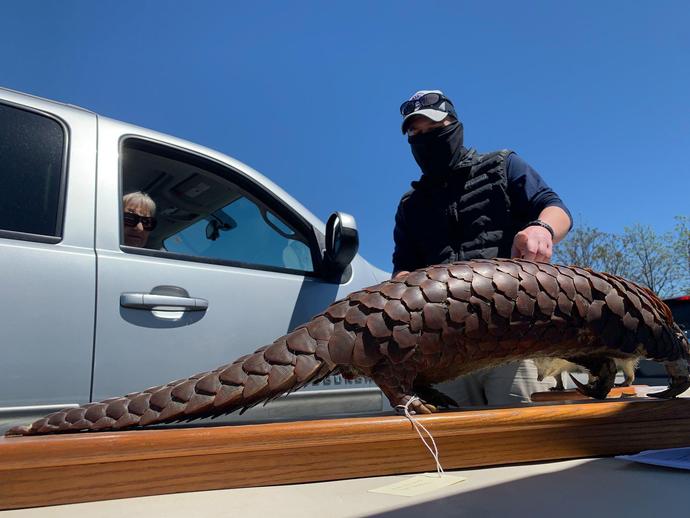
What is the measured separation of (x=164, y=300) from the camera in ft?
5.86

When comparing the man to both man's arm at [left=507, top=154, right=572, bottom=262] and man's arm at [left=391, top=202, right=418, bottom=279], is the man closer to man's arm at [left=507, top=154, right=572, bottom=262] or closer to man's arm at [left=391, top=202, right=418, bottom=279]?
man's arm at [left=507, top=154, right=572, bottom=262]

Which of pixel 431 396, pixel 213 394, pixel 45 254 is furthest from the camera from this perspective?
pixel 45 254

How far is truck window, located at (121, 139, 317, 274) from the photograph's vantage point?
2260 millimetres

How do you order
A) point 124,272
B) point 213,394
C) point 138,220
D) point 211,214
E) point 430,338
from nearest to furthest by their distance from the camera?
point 213,394
point 430,338
point 124,272
point 138,220
point 211,214

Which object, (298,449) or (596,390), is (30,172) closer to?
(298,449)

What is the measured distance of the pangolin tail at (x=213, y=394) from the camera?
93 cm

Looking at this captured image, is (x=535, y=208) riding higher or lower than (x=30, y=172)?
lower

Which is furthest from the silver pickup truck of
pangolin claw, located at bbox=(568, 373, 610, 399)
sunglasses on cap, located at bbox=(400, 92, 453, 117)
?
pangolin claw, located at bbox=(568, 373, 610, 399)

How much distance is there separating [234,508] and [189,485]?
0.12 m

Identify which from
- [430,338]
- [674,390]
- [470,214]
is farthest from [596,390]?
[470,214]

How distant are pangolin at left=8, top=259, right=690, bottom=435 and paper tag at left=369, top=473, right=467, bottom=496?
0.18 metres

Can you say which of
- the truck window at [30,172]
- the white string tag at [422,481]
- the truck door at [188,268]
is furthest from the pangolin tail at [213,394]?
the truck window at [30,172]

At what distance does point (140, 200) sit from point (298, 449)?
1.65m

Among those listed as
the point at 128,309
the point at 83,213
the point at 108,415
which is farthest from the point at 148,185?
the point at 108,415
